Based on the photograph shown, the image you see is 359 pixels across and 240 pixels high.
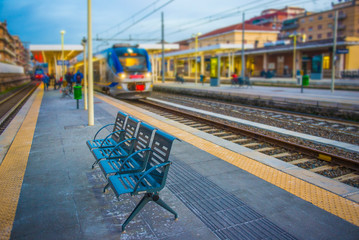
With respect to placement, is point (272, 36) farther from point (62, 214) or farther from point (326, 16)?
point (62, 214)

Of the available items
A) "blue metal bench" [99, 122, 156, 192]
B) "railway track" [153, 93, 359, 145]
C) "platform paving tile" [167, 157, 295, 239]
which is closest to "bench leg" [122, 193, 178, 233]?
"platform paving tile" [167, 157, 295, 239]

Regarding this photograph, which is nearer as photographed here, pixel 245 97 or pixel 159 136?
pixel 159 136

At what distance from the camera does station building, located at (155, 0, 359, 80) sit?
35281 millimetres

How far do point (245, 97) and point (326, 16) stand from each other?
193 ft

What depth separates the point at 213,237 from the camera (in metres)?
3.11

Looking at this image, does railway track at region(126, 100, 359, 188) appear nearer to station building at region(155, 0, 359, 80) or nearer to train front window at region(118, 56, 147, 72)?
train front window at region(118, 56, 147, 72)

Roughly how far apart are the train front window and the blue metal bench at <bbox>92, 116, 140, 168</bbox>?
12766 millimetres

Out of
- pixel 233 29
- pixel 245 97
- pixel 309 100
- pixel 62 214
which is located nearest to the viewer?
pixel 62 214

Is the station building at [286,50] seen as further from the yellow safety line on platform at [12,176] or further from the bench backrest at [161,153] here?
the bench backrest at [161,153]

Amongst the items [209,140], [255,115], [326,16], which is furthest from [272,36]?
[209,140]

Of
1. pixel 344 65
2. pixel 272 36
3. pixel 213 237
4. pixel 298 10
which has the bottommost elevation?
pixel 213 237

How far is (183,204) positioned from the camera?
386cm

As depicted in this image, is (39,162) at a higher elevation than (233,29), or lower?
lower

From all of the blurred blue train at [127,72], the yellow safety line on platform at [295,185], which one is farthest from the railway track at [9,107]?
the yellow safety line on platform at [295,185]
